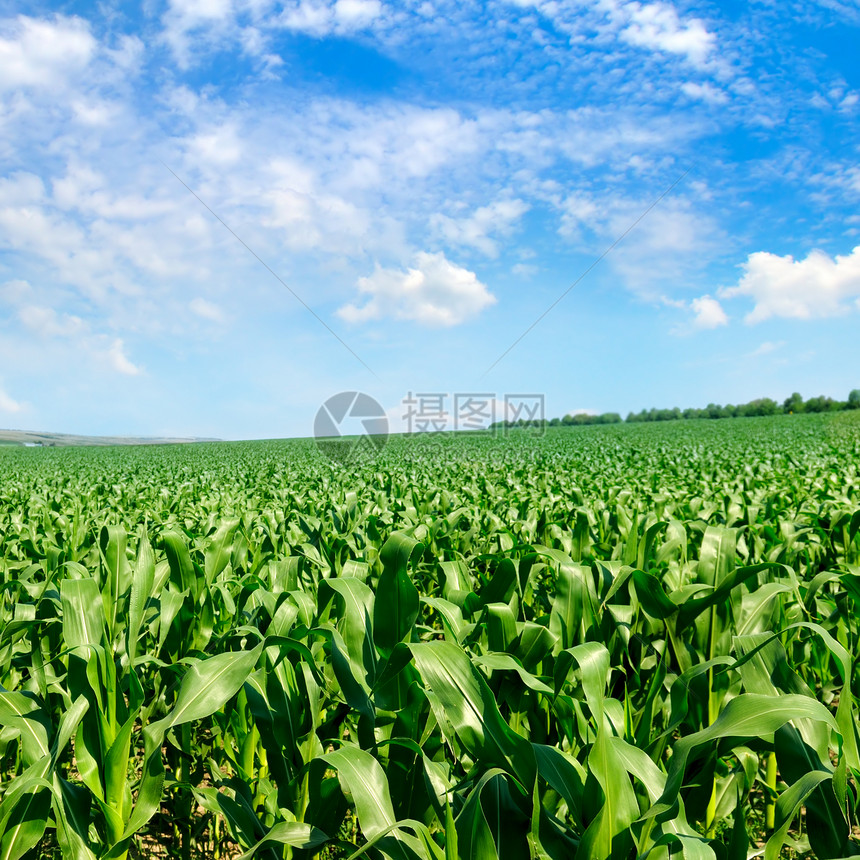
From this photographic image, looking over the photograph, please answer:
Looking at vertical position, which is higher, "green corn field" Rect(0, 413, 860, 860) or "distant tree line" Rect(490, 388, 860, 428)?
"distant tree line" Rect(490, 388, 860, 428)

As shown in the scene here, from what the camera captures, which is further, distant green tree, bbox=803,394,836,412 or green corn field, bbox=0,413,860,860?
distant green tree, bbox=803,394,836,412

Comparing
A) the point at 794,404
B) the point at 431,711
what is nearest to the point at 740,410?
the point at 794,404

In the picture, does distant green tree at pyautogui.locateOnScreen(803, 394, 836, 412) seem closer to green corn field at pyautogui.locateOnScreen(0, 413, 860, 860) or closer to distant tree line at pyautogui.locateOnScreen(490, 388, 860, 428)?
distant tree line at pyautogui.locateOnScreen(490, 388, 860, 428)

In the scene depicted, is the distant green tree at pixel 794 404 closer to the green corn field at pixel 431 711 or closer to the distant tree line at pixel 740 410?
the distant tree line at pixel 740 410

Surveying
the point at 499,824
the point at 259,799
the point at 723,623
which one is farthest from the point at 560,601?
the point at 259,799

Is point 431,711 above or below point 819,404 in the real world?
below

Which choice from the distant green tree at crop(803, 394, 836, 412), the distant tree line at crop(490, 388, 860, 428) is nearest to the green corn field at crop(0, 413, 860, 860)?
the distant tree line at crop(490, 388, 860, 428)

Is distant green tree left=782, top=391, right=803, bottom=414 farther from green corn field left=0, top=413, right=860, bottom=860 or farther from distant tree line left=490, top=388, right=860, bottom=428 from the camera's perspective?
green corn field left=0, top=413, right=860, bottom=860

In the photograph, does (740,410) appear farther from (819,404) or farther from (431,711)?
(431,711)

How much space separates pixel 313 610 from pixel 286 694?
2.26 feet

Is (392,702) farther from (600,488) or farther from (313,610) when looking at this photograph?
(600,488)

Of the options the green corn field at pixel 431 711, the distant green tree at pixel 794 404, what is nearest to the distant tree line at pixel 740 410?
the distant green tree at pixel 794 404

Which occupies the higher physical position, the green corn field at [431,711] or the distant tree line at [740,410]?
the distant tree line at [740,410]

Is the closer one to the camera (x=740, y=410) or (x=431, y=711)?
(x=431, y=711)
